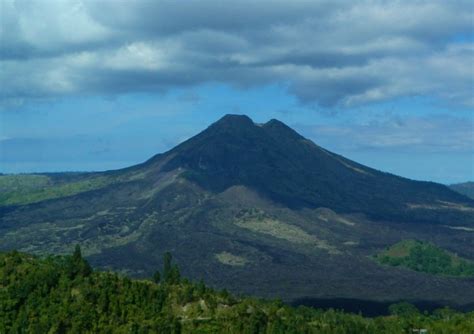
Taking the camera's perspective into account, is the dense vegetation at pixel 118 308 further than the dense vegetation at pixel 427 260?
No

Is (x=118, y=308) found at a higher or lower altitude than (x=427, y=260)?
higher

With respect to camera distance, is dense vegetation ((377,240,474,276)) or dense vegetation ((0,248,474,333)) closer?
dense vegetation ((0,248,474,333))

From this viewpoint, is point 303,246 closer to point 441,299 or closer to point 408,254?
point 408,254

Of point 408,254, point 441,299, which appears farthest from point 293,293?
point 408,254

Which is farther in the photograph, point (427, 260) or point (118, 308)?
point (427, 260)
